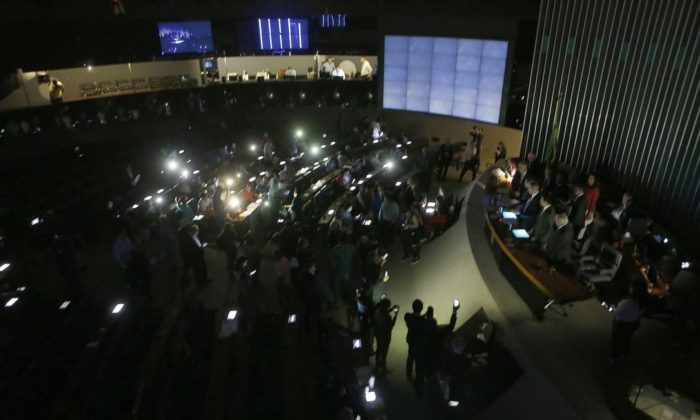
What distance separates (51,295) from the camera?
30.4 ft

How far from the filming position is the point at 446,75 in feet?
55.1

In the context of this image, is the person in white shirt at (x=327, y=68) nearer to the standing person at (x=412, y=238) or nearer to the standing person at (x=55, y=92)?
the standing person at (x=55, y=92)

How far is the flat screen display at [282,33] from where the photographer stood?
69.5 ft

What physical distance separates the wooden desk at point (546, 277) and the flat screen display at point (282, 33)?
56.2 feet

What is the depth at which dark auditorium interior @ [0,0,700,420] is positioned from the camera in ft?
21.3

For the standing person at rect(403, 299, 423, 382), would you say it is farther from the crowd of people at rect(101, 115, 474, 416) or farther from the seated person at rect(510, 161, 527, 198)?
the seated person at rect(510, 161, 527, 198)

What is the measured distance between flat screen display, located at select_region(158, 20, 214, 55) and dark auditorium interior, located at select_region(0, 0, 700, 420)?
2410mm

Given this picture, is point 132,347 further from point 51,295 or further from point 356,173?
point 356,173

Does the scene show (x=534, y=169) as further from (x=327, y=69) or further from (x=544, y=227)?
(x=327, y=69)

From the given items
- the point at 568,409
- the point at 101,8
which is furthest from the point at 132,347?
the point at 101,8

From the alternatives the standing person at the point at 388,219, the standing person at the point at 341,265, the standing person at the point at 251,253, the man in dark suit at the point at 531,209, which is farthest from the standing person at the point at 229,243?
the man in dark suit at the point at 531,209

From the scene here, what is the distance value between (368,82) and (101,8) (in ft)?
39.1

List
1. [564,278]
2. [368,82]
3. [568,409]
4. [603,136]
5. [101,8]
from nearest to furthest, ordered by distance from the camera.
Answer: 1. [568,409]
2. [564,278]
3. [603,136]
4. [101,8]
5. [368,82]

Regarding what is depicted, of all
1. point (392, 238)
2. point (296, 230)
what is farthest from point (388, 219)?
point (296, 230)
